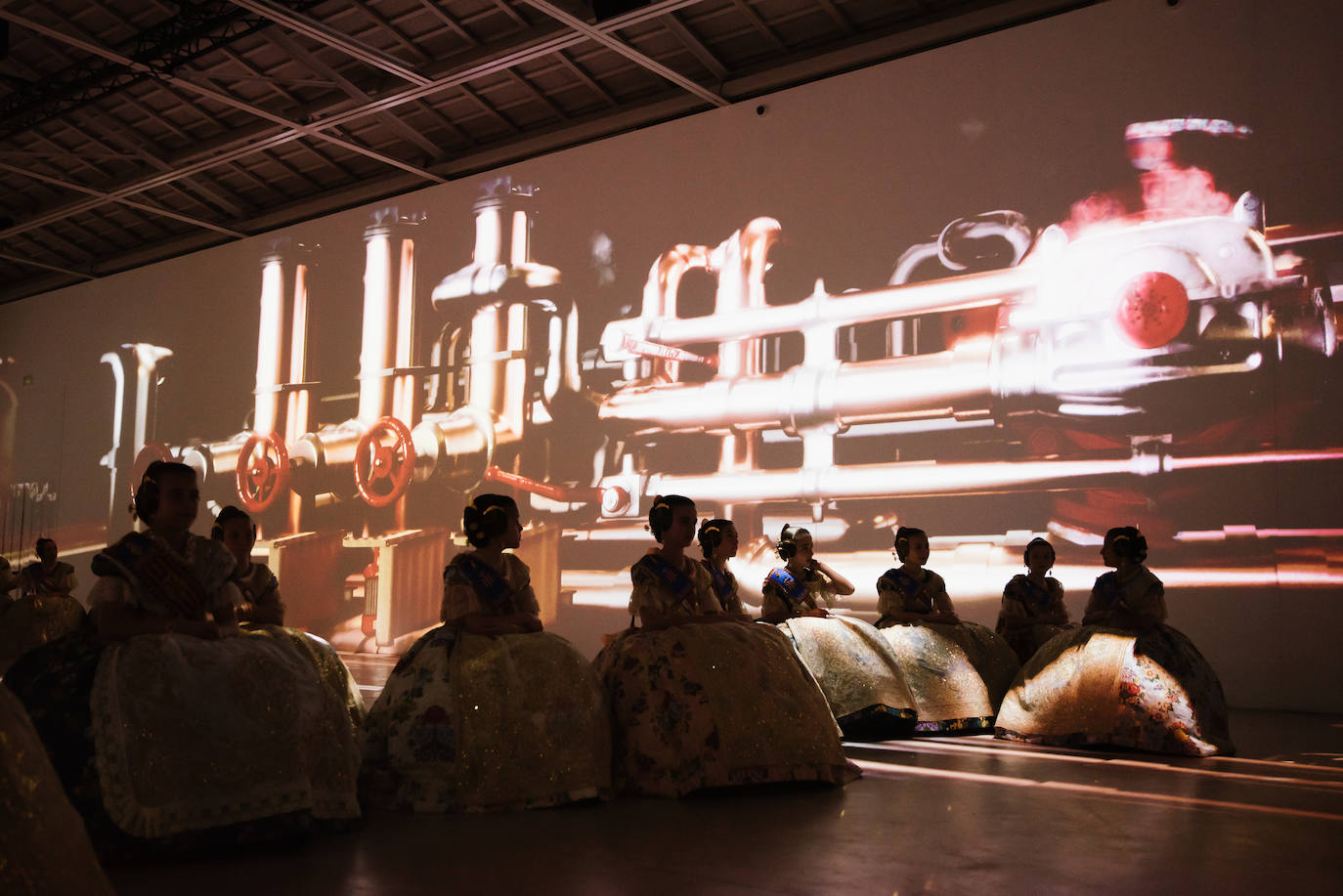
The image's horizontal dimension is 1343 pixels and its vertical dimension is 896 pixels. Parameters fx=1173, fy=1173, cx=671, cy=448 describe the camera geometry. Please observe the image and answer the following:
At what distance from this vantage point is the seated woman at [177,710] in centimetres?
306

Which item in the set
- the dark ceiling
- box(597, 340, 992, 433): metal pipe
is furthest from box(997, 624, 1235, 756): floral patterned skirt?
the dark ceiling

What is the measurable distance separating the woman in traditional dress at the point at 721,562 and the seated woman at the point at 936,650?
163cm

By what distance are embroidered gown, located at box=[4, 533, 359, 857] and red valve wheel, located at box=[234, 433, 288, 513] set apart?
10.2 metres

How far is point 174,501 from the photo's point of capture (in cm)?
338

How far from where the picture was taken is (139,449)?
1527cm

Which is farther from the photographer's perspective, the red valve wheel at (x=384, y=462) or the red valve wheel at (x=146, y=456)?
the red valve wheel at (x=146, y=456)

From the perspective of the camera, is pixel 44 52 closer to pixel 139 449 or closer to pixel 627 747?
pixel 139 449

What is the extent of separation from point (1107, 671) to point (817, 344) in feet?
13.9

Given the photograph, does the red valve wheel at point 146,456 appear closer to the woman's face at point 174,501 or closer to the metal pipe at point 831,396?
the metal pipe at point 831,396

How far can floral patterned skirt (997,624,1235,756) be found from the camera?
5.50 m

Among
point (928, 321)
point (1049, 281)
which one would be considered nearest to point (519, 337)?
point (928, 321)

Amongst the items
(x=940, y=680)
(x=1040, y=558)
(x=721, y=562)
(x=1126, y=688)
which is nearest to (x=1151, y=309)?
(x=1040, y=558)

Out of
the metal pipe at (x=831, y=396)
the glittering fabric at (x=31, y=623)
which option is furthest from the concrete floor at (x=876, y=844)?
the glittering fabric at (x=31, y=623)

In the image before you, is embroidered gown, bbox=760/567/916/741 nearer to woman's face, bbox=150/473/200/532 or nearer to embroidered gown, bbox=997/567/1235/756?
embroidered gown, bbox=997/567/1235/756
